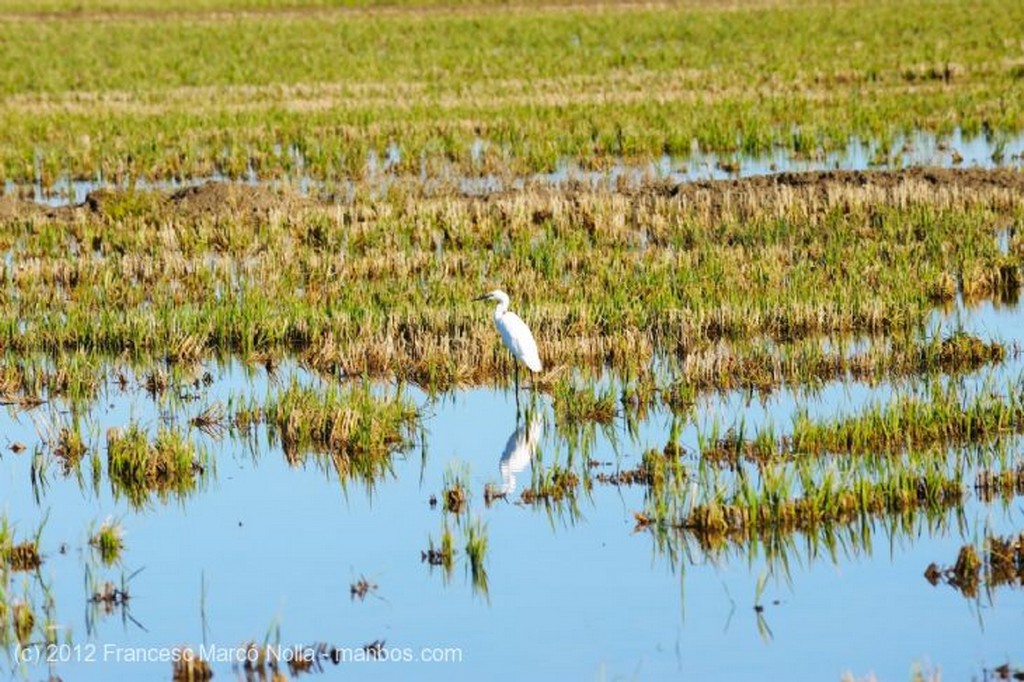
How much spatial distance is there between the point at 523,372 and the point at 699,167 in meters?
11.0

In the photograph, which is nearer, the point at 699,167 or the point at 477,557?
the point at 477,557

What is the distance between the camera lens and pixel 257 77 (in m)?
36.9

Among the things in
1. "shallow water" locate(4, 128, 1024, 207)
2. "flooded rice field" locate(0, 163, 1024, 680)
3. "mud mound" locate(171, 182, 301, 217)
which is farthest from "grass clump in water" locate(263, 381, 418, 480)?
"shallow water" locate(4, 128, 1024, 207)

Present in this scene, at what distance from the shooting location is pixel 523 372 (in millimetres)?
12703

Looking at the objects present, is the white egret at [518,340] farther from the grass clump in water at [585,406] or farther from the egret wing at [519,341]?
the grass clump in water at [585,406]

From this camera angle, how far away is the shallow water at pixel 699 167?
21812 mm

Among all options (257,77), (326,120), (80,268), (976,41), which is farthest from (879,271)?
(976,41)

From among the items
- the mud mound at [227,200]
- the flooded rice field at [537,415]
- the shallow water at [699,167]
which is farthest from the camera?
the shallow water at [699,167]

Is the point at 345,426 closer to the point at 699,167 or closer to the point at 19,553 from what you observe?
the point at 19,553

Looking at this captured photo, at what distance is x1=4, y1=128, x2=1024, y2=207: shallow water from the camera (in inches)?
859

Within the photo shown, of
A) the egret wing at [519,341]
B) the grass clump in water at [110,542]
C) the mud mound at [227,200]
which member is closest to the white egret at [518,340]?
the egret wing at [519,341]

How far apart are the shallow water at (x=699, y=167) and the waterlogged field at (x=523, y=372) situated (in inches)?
4.3

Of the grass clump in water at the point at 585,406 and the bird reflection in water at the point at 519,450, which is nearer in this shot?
the bird reflection in water at the point at 519,450

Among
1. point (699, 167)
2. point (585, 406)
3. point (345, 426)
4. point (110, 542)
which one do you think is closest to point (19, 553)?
point (110, 542)
